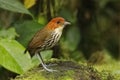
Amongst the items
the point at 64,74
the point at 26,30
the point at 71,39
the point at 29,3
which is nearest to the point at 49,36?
the point at 64,74

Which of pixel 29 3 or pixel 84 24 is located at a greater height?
pixel 29 3

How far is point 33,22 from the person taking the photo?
576cm

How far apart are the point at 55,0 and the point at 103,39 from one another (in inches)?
93.3

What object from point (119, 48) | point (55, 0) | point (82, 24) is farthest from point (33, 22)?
point (119, 48)

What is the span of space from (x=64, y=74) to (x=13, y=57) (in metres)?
0.85

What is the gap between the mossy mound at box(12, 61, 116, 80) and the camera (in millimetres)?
4121

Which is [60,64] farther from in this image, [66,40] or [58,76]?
[66,40]

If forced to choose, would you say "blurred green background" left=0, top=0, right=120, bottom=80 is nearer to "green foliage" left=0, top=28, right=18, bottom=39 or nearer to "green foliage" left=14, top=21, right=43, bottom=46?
"green foliage" left=14, top=21, right=43, bottom=46

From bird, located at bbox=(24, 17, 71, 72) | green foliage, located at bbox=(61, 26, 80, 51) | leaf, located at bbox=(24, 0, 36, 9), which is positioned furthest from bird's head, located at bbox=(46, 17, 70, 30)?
green foliage, located at bbox=(61, 26, 80, 51)

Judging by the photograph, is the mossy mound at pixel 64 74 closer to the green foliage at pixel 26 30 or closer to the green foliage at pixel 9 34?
the green foliage at pixel 9 34

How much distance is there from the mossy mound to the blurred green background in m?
1.94

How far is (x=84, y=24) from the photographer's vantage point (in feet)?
28.0

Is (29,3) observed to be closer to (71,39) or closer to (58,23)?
(71,39)

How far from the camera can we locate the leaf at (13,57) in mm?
4688
